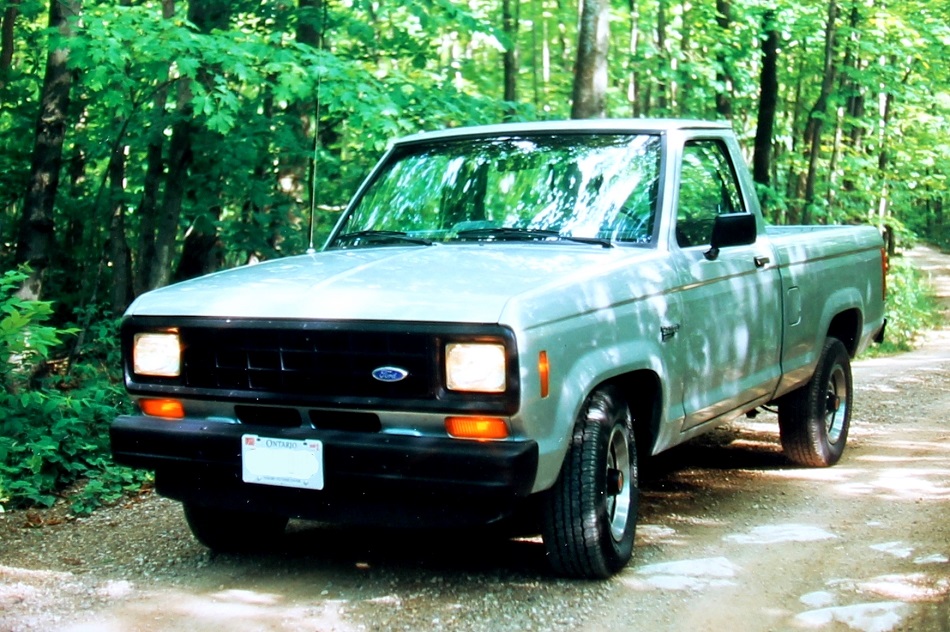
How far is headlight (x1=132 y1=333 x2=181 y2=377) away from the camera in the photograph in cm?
425

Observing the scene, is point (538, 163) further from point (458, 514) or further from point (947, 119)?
point (947, 119)

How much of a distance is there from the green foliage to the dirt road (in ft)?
34.6

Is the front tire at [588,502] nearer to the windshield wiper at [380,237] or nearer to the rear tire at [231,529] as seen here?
the windshield wiper at [380,237]

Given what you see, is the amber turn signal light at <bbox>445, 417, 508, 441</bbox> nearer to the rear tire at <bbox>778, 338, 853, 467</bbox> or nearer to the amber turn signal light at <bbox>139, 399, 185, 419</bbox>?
the amber turn signal light at <bbox>139, 399, 185, 419</bbox>

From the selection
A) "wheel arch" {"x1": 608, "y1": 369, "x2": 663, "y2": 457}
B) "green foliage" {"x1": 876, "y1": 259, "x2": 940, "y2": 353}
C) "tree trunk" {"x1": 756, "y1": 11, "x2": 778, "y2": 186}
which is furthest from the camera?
"green foliage" {"x1": 876, "y1": 259, "x2": 940, "y2": 353}

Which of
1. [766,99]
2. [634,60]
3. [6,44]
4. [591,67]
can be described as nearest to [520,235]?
[591,67]

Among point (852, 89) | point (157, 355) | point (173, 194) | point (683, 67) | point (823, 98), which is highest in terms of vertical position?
point (852, 89)

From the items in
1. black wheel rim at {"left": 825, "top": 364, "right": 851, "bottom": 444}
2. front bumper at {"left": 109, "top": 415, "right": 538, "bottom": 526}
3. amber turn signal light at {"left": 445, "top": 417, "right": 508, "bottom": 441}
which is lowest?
black wheel rim at {"left": 825, "top": 364, "right": 851, "bottom": 444}

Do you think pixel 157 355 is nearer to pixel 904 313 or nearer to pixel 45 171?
pixel 45 171

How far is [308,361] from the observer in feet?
13.1

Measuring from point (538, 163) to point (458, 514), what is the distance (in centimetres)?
198

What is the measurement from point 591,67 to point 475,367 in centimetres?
679

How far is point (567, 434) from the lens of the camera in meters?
3.94

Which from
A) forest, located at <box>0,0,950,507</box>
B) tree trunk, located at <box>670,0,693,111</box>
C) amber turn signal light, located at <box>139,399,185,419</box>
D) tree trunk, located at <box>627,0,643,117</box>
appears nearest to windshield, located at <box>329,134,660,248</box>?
forest, located at <box>0,0,950,507</box>
